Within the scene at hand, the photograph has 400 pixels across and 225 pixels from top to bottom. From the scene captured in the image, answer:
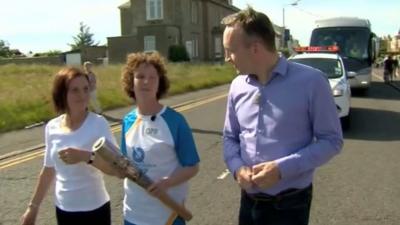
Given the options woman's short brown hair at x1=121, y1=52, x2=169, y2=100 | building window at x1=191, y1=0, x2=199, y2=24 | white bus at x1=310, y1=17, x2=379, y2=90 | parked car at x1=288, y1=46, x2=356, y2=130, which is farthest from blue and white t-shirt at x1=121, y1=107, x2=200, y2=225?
building window at x1=191, y1=0, x2=199, y2=24

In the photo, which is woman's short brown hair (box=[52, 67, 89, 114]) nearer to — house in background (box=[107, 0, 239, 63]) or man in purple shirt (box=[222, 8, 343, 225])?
man in purple shirt (box=[222, 8, 343, 225])

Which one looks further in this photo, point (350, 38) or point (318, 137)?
point (350, 38)

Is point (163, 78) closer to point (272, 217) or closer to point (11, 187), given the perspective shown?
point (272, 217)

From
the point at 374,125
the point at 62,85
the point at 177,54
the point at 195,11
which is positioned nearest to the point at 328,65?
the point at 374,125

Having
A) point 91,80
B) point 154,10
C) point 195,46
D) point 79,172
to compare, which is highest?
point 154,10

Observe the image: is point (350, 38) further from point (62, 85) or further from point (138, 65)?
point (138, 65)

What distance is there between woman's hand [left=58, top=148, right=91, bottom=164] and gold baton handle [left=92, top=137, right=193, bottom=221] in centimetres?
25

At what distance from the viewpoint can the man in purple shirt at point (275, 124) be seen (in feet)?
9.77

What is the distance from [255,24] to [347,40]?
24.3m

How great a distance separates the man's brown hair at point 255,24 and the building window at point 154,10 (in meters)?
56.2

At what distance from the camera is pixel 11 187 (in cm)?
818

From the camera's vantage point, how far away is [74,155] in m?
3.35

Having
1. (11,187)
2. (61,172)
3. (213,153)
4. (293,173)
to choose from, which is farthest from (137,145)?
(213,153)

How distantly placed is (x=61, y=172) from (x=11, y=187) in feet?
15.8
